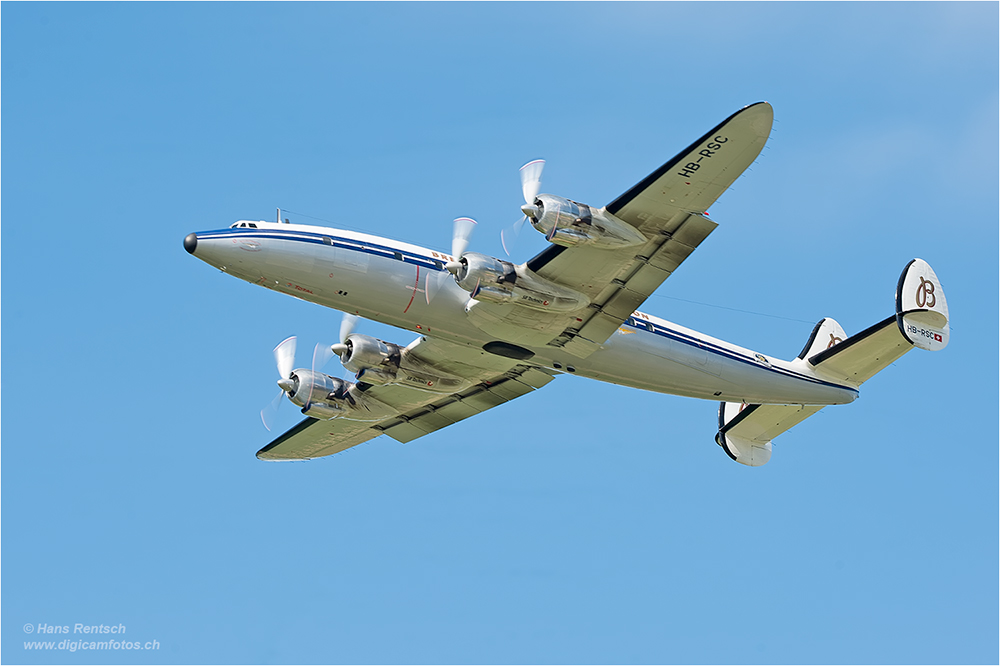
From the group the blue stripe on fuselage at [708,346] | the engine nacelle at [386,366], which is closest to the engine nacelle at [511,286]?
the blue stripe on fuselage at [708,346]

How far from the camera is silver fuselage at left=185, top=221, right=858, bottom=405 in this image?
27547 mm

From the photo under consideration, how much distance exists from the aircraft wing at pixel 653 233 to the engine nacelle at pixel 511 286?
28 cm

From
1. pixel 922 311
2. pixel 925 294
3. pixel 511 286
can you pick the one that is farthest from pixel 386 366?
pixel 925 294

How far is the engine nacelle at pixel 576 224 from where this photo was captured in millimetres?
26234

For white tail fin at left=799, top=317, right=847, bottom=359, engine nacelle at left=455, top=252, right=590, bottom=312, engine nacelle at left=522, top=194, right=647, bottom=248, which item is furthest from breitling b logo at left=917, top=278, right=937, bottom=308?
engine nacelle at left=455, top=252, right=590, bottom=312

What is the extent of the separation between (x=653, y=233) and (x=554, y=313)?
347 centimetres

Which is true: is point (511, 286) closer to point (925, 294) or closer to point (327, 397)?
point (327, 397)

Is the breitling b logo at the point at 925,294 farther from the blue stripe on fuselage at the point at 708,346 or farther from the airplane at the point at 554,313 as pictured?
the blue stripe on fuselage at the point at 708,346

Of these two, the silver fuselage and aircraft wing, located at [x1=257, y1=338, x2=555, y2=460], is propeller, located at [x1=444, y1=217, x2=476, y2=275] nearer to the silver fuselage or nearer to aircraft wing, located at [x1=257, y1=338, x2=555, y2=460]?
the silver fuselage

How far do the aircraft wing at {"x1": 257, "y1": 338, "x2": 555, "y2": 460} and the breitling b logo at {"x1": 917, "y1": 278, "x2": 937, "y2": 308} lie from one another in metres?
12.0

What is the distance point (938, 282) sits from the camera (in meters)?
34.3

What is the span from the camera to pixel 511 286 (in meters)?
27.9

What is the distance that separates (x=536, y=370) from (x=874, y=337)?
35.4ft

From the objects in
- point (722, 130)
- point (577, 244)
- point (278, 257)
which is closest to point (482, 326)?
point (577, 244)
